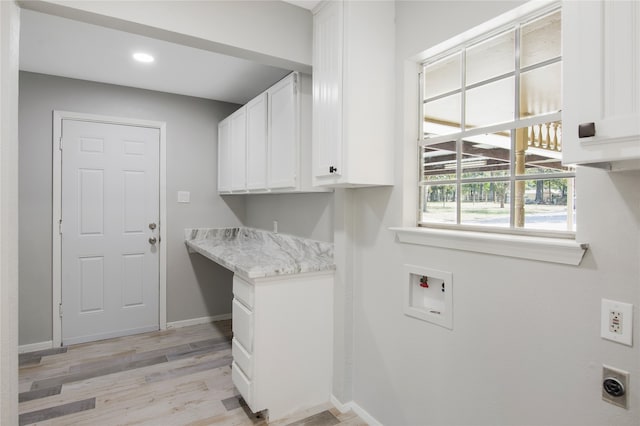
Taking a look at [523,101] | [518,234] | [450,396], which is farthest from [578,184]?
[450,396]

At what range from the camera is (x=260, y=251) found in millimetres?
3012

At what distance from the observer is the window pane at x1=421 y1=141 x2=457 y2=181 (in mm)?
1752

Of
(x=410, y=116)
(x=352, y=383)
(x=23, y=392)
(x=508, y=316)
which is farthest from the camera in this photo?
(x=23, y=392)

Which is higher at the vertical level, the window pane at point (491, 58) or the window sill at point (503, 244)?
the window pane at point (491, 58)

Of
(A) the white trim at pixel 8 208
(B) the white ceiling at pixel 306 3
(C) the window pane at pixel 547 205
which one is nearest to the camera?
(C) the window pane at pixel 547 205

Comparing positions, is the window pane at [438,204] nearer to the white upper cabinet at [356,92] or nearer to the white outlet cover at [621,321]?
the white upper cabinet at [356,92]

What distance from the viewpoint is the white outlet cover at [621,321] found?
1048 millimetres

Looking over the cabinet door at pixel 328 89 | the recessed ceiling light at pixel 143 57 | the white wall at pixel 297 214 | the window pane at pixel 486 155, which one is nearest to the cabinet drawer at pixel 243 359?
the white wall at pixel 297 214

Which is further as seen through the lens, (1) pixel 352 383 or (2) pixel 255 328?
(1) pixel 352 383

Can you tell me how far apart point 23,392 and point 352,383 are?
234cm

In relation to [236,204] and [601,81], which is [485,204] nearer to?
[601,81]

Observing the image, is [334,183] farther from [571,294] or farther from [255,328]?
[571,294]

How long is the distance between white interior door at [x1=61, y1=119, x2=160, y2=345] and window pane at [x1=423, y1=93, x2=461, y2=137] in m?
2.94

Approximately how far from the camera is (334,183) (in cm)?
191
